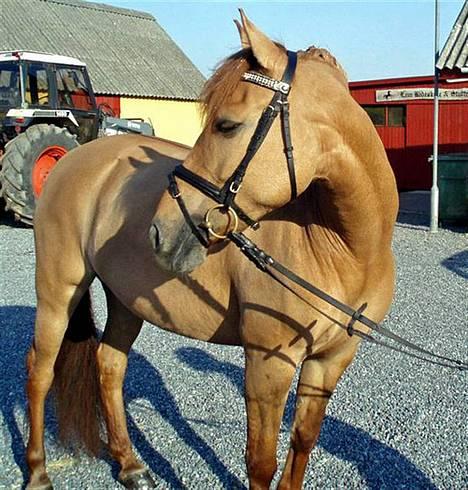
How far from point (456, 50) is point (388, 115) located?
7.57 metres

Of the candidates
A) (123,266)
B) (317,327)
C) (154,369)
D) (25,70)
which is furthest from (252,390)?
(25,70)

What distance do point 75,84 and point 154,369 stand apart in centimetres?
856

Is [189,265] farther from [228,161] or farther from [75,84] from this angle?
[75,84]

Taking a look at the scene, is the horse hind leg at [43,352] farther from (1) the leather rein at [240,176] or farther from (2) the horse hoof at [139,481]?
(1) the leather rein at [240,176]

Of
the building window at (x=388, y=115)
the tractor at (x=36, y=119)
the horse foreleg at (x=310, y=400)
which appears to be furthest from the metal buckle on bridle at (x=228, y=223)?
the building window at (x=388, y=115)

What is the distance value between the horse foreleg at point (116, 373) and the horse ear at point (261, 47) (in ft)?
6.31

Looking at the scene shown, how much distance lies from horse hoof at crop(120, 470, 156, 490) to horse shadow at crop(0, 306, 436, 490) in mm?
113

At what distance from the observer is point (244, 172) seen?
195 cm

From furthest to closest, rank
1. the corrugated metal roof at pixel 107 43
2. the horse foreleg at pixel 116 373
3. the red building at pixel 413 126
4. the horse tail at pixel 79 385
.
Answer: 1. the corrugated metal roof at pixel 107 43
2. the red building at pixel 413 126
3. the horse tail at pixel 79 385
4. the horse foreleg at pixel 116 373

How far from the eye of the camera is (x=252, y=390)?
2396 millimetres

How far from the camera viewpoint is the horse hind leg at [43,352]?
3.29 metres

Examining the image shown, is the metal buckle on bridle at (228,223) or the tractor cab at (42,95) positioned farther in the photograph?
the tractor cab at (42,95)

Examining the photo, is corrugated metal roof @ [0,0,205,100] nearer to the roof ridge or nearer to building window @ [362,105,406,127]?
the roof ridge

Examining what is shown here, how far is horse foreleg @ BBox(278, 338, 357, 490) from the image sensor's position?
103 inches
